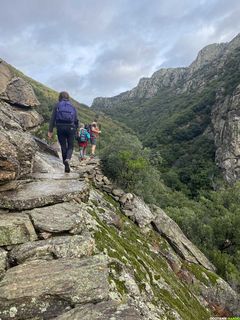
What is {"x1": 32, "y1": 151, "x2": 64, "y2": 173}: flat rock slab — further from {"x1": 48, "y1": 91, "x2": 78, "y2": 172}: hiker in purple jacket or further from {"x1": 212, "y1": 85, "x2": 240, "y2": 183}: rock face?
{"x1": 212, "y1": 85, "x2": 240, "y2": 183}: rock face

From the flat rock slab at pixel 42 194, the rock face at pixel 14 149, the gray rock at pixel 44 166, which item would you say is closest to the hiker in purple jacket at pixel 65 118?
the gray rock at pixel 44 166

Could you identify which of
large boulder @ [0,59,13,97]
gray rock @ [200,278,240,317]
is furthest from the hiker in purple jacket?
large boulder @ [0,59,13,97]

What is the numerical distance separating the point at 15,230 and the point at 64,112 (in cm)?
624

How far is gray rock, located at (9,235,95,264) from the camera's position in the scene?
7.64 m

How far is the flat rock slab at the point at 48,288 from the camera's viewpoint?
630 cm

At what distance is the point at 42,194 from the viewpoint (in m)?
9.84

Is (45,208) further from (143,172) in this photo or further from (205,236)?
(205,236)

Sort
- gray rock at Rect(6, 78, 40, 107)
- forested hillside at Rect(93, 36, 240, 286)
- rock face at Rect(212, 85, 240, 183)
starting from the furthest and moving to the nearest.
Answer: rock face at Rect(212, 85, 240, 183)
gray rock at Rect(6, 78, 40, 107)
forested hillside at Rect(93, 36, 240, 286)

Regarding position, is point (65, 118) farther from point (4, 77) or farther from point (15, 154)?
point (4, 77)

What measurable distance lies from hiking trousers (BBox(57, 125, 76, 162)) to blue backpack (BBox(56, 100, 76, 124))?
30 centimetres

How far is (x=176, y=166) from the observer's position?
110 meters

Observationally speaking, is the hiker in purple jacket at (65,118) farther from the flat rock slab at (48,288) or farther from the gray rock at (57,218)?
the flat rock slab at (48,288)

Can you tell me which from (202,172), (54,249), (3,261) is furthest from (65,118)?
(202,172)

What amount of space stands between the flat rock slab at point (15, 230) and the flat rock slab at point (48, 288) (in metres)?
0.88
